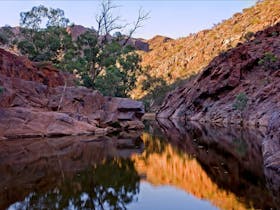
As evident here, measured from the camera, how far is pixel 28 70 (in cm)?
3578

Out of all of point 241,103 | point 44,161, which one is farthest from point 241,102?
point 44,161

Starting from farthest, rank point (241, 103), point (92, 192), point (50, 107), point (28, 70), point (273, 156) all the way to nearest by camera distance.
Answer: point (241, 103)
point (28, 70)
point (50, 107)
point (273, 156)
point (92, 192)

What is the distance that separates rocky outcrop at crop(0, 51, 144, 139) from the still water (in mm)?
5817

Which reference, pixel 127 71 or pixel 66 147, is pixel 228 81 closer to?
pixel 127 71

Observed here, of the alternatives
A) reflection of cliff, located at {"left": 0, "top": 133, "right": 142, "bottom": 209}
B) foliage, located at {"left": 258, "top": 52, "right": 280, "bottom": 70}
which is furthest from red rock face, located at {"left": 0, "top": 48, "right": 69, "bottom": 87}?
foliage, located at {"left": 258, "top": 52, "right": 280, "bottom": 70}

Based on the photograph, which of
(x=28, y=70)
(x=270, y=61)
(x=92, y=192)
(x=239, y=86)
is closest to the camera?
(x=92, y=192)

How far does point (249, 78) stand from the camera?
52938 millimetres

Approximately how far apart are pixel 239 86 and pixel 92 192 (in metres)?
43.7

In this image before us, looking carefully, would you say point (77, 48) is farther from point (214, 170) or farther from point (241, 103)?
point (214, 170)

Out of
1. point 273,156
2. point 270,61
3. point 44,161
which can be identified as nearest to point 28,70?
point 44,161

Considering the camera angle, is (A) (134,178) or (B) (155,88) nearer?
A: (A) (134,178)

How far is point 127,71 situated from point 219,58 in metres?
14.8

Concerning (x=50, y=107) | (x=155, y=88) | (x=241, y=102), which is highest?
(x=155, y=88)

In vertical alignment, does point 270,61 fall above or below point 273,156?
above
